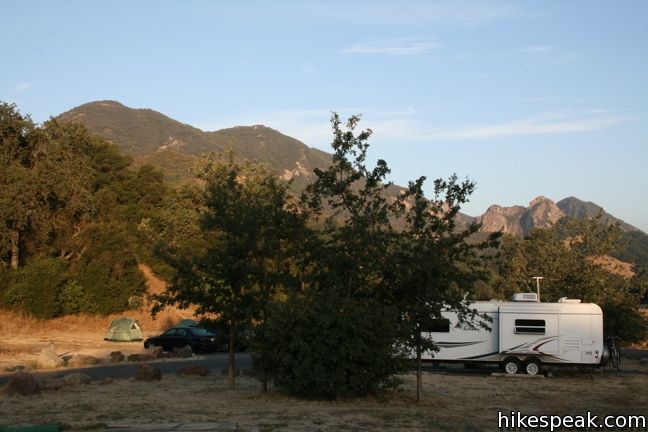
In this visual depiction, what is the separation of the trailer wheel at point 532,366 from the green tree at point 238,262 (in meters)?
12.5

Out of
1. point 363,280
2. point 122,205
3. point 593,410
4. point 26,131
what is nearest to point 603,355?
point 593,410

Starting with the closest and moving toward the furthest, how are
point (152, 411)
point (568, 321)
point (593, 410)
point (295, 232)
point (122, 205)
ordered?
point (152, 411) < point (593, 410) < point (295, 232) < point (568, 321) < point (122, 205)

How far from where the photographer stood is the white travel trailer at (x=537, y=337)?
28297 mm

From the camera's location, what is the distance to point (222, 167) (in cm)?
6644

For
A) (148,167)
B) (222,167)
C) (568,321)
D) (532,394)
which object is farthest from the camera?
(148,167)

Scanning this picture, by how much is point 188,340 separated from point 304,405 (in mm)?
22695

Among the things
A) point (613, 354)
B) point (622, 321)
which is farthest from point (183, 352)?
point (622, 321)

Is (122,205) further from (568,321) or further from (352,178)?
(352,178)

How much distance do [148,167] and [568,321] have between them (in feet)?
181

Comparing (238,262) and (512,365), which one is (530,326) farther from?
(238,262)

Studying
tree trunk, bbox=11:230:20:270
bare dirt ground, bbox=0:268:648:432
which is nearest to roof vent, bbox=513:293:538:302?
bare dirt ground, bbox=0:268:648:432

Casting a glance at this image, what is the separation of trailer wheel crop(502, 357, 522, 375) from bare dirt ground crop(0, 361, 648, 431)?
3.64 m

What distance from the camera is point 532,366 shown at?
28.5 m

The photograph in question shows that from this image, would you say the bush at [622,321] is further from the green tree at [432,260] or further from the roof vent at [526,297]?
the green tree at [432,260]
